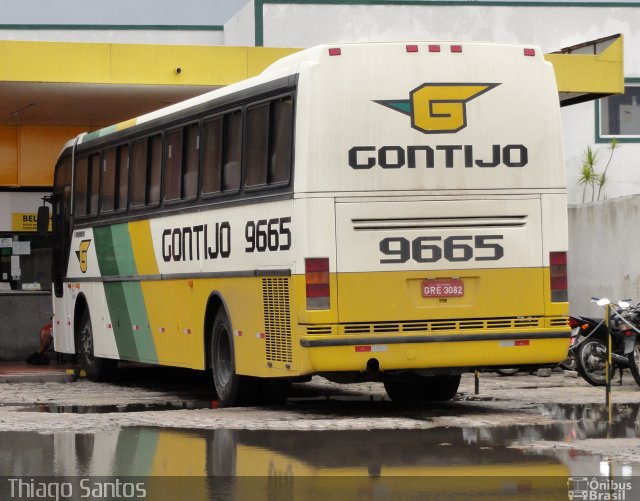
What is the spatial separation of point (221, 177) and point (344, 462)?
5740 mm

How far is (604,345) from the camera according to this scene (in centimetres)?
1956

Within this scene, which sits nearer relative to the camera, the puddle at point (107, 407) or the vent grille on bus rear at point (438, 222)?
the vent grille on bus rear at point (438, 222)

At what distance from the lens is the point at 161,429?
13.9m

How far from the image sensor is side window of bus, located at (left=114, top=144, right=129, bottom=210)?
1964cm

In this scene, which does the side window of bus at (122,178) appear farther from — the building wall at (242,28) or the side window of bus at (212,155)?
the building wall at (242,28)

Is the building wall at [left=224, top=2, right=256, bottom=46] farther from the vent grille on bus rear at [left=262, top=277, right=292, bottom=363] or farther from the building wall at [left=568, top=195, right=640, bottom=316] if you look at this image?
the vent grille on bus rear at [left=262, top=277, right=292, bottom=363]

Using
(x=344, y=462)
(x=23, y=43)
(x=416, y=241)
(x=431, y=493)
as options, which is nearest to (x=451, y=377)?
(x=416, y=241)

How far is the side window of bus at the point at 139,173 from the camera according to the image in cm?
1892

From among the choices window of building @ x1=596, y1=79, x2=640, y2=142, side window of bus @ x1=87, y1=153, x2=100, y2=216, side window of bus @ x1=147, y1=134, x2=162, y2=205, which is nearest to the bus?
side window of bus @ x1=147, y1=134, x2=162, y2=205

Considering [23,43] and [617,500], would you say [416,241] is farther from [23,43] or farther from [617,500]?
[23,43]

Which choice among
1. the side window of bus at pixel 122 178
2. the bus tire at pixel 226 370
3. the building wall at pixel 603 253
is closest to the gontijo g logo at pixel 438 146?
the bus tire at pixel 226 370

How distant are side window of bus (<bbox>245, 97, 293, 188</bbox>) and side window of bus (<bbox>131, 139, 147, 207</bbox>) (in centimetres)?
339

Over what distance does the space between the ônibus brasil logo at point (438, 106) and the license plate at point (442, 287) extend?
147 cm

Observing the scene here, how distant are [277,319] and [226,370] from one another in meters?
1.79
